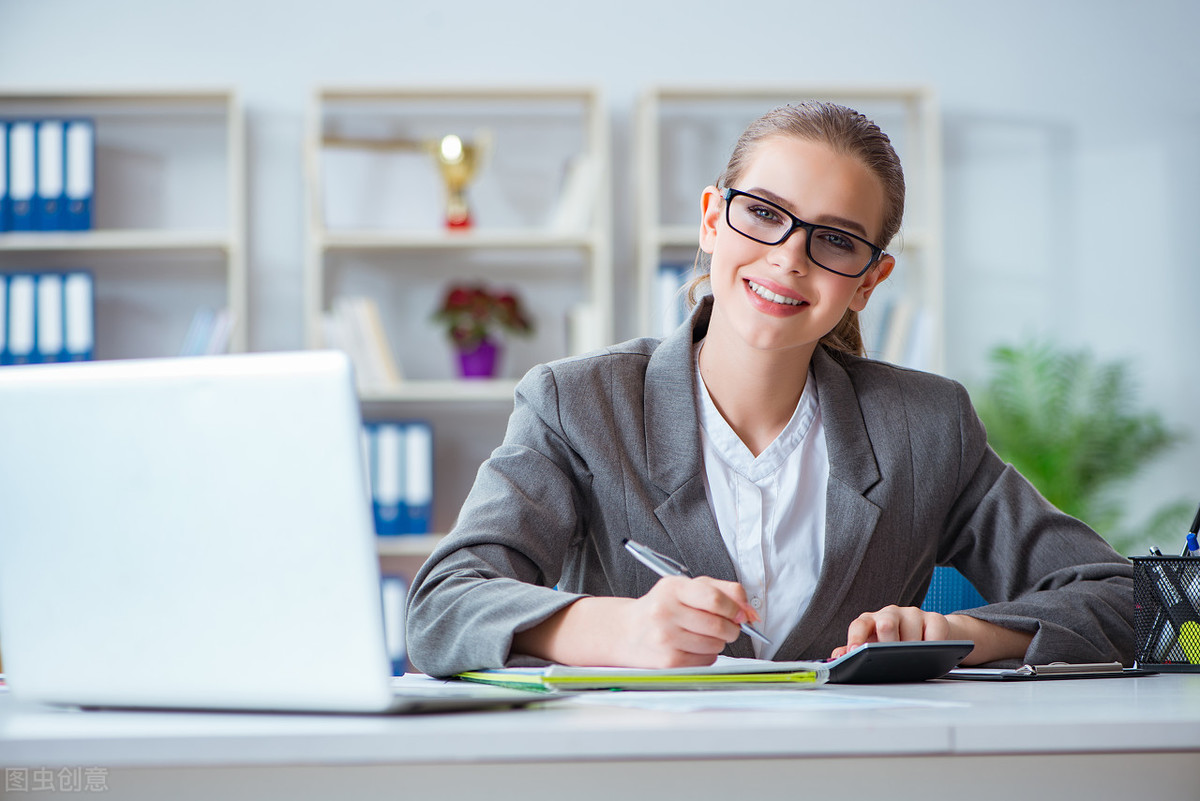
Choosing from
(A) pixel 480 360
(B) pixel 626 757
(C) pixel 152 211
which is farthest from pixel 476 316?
(B) pixel 626 757

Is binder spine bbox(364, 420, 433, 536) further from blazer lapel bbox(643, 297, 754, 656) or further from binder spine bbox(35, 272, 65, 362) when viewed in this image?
blazer lapel bbox(643, 297, 754, 656)

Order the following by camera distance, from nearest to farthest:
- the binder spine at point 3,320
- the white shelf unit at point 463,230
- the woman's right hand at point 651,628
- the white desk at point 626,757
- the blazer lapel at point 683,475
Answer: the white desk at point 626,757 → the woman's right hand at point 651,628 → the blazer lapel at point 683,475 → the binder spine at point 3,320 → the white shelf unit at point 463,230

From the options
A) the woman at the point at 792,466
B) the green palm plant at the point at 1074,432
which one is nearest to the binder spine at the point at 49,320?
the woman at the point at 792,466

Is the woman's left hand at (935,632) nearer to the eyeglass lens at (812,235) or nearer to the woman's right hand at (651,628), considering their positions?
the woman's right hand at (651,628)

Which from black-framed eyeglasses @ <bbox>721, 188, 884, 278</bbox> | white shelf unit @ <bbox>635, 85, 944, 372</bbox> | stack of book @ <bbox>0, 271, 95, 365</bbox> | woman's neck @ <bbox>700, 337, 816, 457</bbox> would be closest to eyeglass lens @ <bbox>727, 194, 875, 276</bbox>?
black-framed eyeglasses @ <bbox>721, 188, 884, 278</bbox>

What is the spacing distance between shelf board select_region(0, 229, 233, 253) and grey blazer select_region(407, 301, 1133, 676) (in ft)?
6.97

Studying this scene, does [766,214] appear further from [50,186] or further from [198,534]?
[50,186]

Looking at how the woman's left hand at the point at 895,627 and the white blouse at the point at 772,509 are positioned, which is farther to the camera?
the white blouse at the point at 772,509

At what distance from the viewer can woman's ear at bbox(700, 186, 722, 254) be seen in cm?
143

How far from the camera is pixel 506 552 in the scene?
3.71ft

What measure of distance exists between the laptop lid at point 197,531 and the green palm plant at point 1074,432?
9.94ft

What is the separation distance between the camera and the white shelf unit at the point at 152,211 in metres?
3.42

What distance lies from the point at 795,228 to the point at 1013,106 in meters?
2.69

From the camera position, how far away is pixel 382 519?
3162 millimetres
